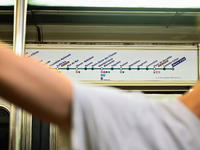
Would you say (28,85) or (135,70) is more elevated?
(135,70)

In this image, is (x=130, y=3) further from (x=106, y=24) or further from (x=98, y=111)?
(x=98, y=111)

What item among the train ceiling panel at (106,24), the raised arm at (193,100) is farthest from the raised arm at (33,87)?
the train ceiling panel at (106,24)

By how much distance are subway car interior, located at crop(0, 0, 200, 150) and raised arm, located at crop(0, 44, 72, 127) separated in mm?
2415

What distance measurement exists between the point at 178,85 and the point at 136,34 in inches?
26.0

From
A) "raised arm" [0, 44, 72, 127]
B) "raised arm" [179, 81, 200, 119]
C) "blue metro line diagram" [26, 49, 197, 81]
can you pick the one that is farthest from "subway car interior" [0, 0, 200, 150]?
"raised arm" [0, 44, 72, 127]

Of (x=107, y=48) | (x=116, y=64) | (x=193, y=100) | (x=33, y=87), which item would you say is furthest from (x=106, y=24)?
(x=33, y=87)

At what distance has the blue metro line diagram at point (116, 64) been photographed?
277 cm

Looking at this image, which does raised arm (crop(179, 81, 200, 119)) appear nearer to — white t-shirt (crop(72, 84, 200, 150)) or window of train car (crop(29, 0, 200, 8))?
white t-shirt (crop(72, 84, 200, 150))

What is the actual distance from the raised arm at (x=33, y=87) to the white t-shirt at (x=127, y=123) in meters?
0.02

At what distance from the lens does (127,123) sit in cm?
35

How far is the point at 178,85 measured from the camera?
2.79 m

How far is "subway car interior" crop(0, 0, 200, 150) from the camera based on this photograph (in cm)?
275

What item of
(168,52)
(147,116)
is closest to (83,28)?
(168,52)

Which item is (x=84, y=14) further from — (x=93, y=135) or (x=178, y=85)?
(x=93, y=135)
